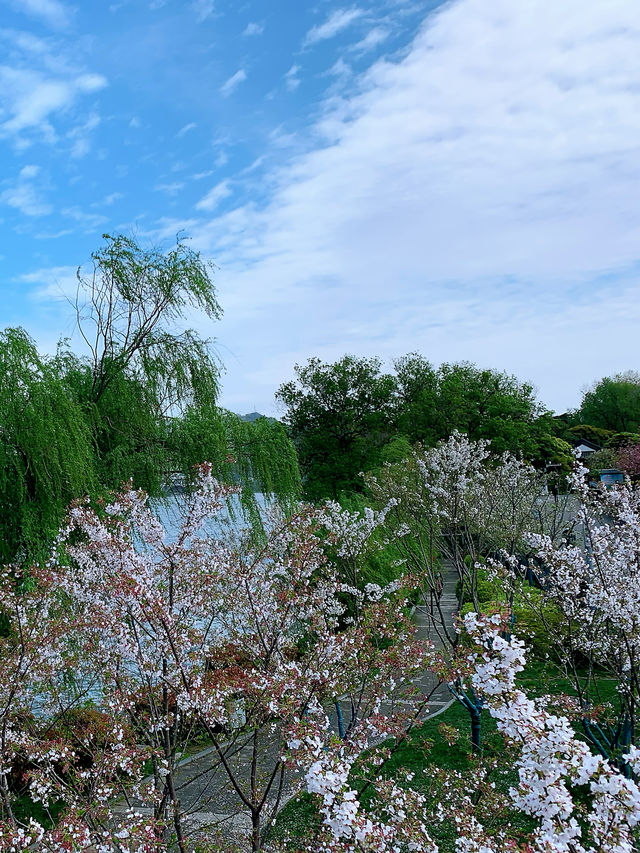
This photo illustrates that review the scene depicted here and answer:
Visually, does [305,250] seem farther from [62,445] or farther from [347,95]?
[62,445]

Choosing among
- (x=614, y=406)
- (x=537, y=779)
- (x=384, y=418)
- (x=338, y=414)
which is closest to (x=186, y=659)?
(x=537, y=779)

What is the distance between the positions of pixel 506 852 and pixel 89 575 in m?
3.33

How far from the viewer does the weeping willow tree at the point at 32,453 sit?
6793mm

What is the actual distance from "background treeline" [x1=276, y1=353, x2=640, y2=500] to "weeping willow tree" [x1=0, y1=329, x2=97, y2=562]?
14.9m

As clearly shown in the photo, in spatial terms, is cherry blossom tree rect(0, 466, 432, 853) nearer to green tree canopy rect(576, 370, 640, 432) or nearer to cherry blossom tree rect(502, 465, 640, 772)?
cherry blossom tree rect(502, 465, 640, 772)

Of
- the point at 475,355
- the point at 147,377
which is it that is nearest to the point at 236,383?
the point at 147,377

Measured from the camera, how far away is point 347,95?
330 inches

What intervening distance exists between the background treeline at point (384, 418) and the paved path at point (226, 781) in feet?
42.5

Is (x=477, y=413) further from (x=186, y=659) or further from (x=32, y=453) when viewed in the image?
(x=186, y=659)

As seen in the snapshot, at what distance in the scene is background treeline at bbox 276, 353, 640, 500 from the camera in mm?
22844

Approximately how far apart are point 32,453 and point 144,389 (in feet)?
8.66

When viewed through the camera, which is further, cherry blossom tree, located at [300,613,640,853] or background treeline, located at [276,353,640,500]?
background treeline, located at [276,353,640,500]

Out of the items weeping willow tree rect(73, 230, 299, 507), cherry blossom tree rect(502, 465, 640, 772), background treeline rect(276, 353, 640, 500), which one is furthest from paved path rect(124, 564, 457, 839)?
background treeline rect(276, 353, 640, 500)

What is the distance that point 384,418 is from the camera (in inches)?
968
